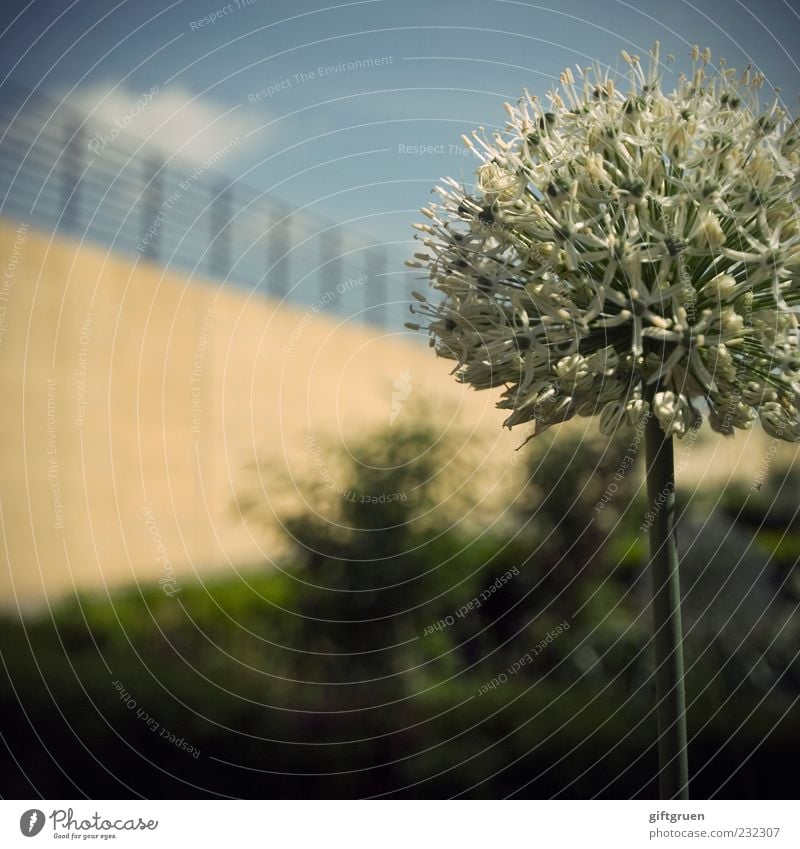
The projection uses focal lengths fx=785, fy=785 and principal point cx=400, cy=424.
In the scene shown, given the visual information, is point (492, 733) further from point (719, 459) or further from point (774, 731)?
point (719, 459)

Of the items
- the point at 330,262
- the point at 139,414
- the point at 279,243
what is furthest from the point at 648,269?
the point at 139,414

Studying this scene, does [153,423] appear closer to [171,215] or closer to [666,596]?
[171,215]

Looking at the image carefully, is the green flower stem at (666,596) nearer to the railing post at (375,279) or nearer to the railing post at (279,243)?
the railing post at (375,279)

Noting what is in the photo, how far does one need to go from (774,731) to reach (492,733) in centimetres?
61

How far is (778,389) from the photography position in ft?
3.09

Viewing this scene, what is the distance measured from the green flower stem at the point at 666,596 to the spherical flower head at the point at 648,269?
0.07 meters

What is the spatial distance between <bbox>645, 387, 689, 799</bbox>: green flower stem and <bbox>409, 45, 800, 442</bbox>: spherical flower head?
0.07 meters

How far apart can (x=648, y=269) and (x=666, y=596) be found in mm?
388

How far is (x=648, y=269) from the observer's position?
0.91 meters

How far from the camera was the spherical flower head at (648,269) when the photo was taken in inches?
34.8

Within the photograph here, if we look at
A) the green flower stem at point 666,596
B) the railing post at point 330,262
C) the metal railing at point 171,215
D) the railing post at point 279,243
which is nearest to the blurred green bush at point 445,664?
the railing post at point 330,262

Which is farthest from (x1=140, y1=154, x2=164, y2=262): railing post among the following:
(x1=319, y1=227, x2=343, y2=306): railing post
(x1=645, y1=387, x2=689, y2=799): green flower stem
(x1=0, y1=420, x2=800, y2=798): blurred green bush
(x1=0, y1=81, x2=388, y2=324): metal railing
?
(x1=645, y1=387, x2=689, y2=799): green flower stem
